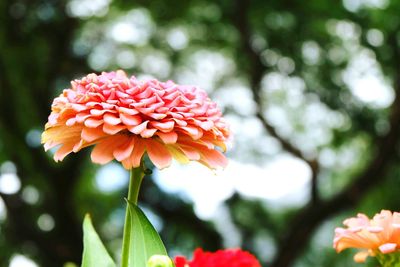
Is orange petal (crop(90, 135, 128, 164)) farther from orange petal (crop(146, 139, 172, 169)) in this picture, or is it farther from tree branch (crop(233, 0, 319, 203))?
tree branch (crop(233, 0, 319, 203))

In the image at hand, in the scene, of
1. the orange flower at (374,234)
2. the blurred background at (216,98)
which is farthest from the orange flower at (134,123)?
the blurred background at (216,98)

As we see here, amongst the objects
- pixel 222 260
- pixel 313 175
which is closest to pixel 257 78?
pixel 313 175

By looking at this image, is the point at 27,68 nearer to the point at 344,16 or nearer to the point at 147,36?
the point at 147,36

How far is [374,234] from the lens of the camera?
49 centimetres

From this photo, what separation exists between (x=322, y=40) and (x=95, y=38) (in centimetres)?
147

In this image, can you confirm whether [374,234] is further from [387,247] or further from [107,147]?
[107,147]

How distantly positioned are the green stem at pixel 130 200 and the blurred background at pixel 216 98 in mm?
2979

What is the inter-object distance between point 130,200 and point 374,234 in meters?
0.18

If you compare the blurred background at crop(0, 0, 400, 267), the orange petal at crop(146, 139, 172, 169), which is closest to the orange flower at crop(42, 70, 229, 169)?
the orange petal at crop(146, 139, 172, 169)

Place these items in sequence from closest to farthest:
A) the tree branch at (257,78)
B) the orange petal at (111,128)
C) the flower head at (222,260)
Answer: the orange petal at (111,128) → the flower head at (222,260) → the tree branch at (257,78)

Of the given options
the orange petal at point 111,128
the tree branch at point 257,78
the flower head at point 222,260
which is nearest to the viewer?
the orange petal at point 111,128

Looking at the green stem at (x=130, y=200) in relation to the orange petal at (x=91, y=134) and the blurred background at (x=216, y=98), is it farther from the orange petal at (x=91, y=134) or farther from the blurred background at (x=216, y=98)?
the blurred background at (x=216, y=98)

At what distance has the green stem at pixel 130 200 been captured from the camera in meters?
0.49

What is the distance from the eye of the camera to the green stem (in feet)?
1.59
